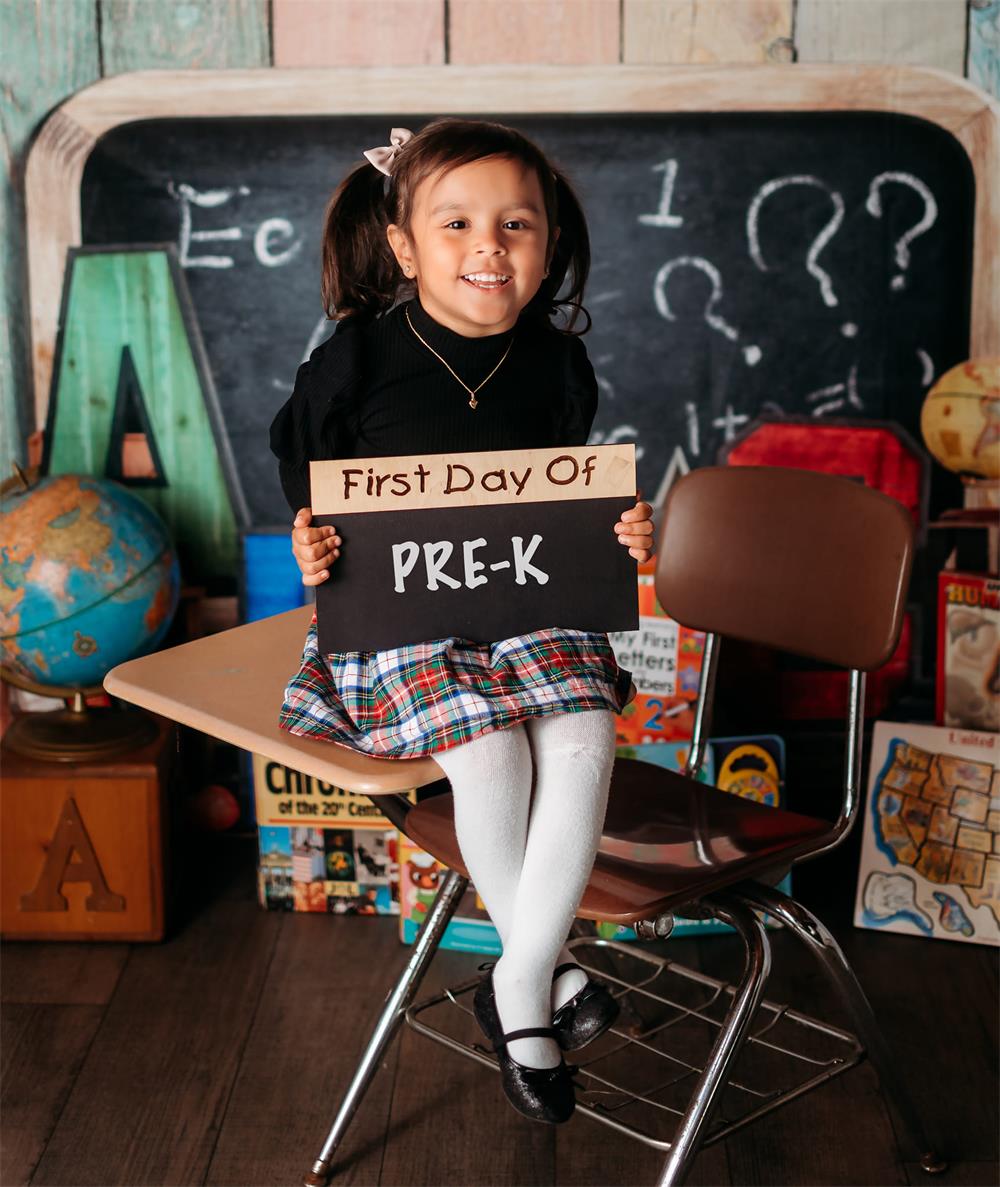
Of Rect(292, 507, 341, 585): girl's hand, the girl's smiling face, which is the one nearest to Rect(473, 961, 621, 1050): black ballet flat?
Rect(292, 507, 341, 585): girl's hand

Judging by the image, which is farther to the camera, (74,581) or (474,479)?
(74,581)

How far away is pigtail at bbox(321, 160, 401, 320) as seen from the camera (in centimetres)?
191

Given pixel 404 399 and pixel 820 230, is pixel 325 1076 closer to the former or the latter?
pixel 404 399

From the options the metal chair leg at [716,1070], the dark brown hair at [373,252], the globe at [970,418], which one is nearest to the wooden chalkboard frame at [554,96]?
the globe at [970,418]

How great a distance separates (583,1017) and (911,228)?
1869 millimetres

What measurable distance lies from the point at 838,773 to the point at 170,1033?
1527 millimetres

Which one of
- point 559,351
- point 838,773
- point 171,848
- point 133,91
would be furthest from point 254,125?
point 838,773

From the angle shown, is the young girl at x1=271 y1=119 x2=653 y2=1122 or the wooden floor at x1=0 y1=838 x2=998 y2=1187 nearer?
the young girl at x1=271 y1=119 x2=653 y2=1122

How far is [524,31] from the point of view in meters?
2.76

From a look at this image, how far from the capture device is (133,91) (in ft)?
9.25

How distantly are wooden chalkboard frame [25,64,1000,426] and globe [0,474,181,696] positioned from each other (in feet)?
2.55

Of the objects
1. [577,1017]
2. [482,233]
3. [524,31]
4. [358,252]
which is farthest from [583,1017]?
[524,31]

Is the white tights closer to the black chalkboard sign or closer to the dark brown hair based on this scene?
the black chalkboard sign

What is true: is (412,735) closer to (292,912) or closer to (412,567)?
(412,567)
